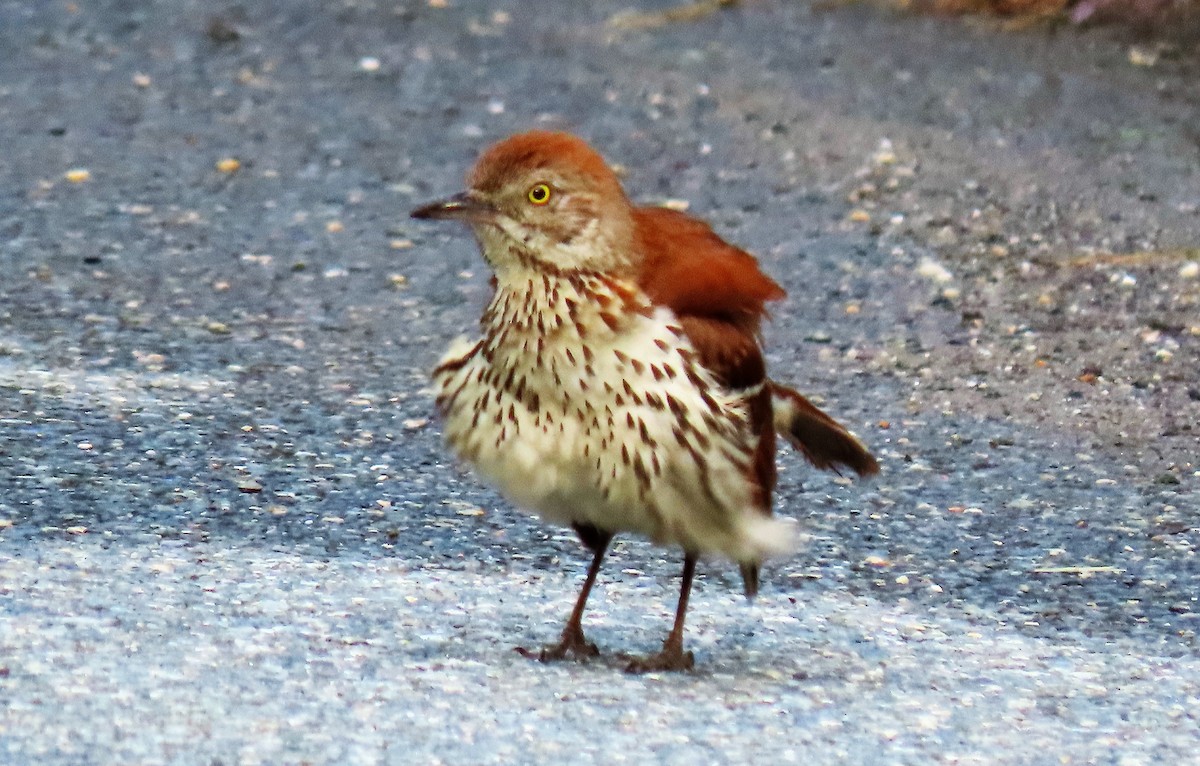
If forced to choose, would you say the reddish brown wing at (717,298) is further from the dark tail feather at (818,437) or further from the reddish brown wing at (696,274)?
the dark tail feather at (818,437)

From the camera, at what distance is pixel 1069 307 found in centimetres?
836

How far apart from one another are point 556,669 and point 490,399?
68 centimetres

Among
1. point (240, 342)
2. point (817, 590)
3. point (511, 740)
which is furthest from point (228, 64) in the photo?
point (511, 740)

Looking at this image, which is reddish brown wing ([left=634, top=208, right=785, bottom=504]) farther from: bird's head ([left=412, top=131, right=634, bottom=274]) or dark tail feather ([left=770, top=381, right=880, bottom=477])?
dark tail feather ([left=770, top=381, right=880, bottom=477])

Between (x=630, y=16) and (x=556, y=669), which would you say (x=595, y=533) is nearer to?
(x=556, y=669)

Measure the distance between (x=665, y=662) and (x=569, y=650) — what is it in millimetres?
238

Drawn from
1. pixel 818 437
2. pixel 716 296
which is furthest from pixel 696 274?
pixel 818 437

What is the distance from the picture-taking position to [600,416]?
457 cm

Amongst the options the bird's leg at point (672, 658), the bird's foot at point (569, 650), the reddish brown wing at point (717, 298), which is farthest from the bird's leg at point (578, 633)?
the reddish brown wing at point (717, 298)

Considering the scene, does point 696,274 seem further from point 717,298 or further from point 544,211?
point 544,211

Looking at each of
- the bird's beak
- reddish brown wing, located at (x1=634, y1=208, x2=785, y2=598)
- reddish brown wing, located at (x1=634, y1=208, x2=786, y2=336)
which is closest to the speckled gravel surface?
reddish brown wing, located at (x1=634, y1=208, x2=785, y2=598)

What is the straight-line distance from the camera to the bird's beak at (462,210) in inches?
185

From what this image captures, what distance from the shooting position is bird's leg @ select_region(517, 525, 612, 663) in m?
4.97

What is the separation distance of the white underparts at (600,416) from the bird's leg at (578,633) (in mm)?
255
